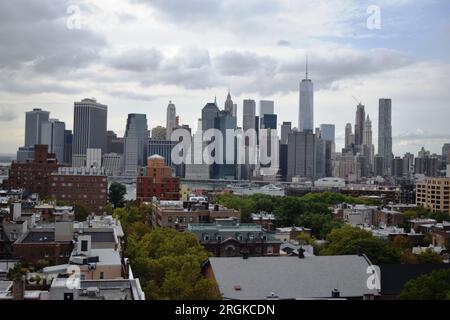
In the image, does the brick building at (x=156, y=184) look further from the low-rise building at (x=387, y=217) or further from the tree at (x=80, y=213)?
the low-rise building at (x=387, y=217)

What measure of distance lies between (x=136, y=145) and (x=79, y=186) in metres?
3.20

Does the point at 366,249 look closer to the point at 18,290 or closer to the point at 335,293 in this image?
the point at 335,293

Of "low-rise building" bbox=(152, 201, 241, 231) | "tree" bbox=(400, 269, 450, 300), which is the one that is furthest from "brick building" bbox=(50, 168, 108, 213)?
"tree" bbox=(400, 269, 450, 300)

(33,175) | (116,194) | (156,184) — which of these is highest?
(33,175)

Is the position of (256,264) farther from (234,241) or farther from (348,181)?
(348,181)

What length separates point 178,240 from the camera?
12.5m

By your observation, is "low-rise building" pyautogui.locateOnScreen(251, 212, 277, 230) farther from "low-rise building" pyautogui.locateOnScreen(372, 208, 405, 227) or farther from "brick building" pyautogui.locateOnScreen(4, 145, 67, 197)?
"brick building" pyautogui.locateOnScreen(4, 145, 67, 197)

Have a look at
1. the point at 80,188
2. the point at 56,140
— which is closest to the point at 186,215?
the point at 56,140

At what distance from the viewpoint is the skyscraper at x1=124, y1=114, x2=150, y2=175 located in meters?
23.0

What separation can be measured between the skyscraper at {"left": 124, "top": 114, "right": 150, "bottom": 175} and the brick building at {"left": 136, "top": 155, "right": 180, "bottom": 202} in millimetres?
970

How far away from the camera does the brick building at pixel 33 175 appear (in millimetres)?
26828

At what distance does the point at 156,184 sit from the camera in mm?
28359
